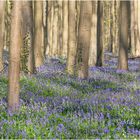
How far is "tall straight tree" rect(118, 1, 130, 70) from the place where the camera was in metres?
18.0

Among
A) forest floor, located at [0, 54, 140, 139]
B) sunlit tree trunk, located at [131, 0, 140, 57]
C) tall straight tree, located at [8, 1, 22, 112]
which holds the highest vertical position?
sunlit tree trunk, located at [131, 0, 140, 57]

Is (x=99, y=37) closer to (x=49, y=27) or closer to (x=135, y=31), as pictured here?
(x=135, y=31)

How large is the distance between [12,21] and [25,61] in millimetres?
5755

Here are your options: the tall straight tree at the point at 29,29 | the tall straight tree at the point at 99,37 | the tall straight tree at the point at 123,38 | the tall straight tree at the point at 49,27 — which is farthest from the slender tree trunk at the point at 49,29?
the tall straight tree at the point at 29,29

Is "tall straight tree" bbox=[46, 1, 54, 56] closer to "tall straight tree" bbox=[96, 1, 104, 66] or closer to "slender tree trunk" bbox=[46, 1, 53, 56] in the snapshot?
"slender tree trunk" bbox=[46, 1, 53, 56]

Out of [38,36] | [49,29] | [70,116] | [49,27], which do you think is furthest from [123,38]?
[49,27]

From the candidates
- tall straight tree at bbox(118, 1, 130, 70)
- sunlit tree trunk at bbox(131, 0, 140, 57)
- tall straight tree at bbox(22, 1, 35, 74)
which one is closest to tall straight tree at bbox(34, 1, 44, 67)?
tall straight tree at bbox(118, 1, 130, 70)

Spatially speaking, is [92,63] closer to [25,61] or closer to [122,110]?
[25,61]

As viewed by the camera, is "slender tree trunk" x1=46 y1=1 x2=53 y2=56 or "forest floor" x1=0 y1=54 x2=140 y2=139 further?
"slender tree trunk" x1=46 y1=1 x2=53 y2=56

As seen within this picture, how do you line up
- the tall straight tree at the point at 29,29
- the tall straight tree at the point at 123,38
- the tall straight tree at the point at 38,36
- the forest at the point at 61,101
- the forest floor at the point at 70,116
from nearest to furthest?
the forest floor at the point at 70,116 < the forest at the point at 61,101 < the tall straight tree at the point at 29,29 < the tall straight tree at the point at 123,38 < the tall straight tree at the point at 38,36

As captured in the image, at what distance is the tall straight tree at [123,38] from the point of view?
18.0m

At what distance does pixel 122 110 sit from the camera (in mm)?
7395

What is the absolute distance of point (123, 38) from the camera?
18281mm

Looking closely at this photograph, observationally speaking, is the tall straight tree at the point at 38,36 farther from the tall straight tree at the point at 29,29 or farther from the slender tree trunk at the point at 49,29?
the slender tree trunk at the point at 49,29
